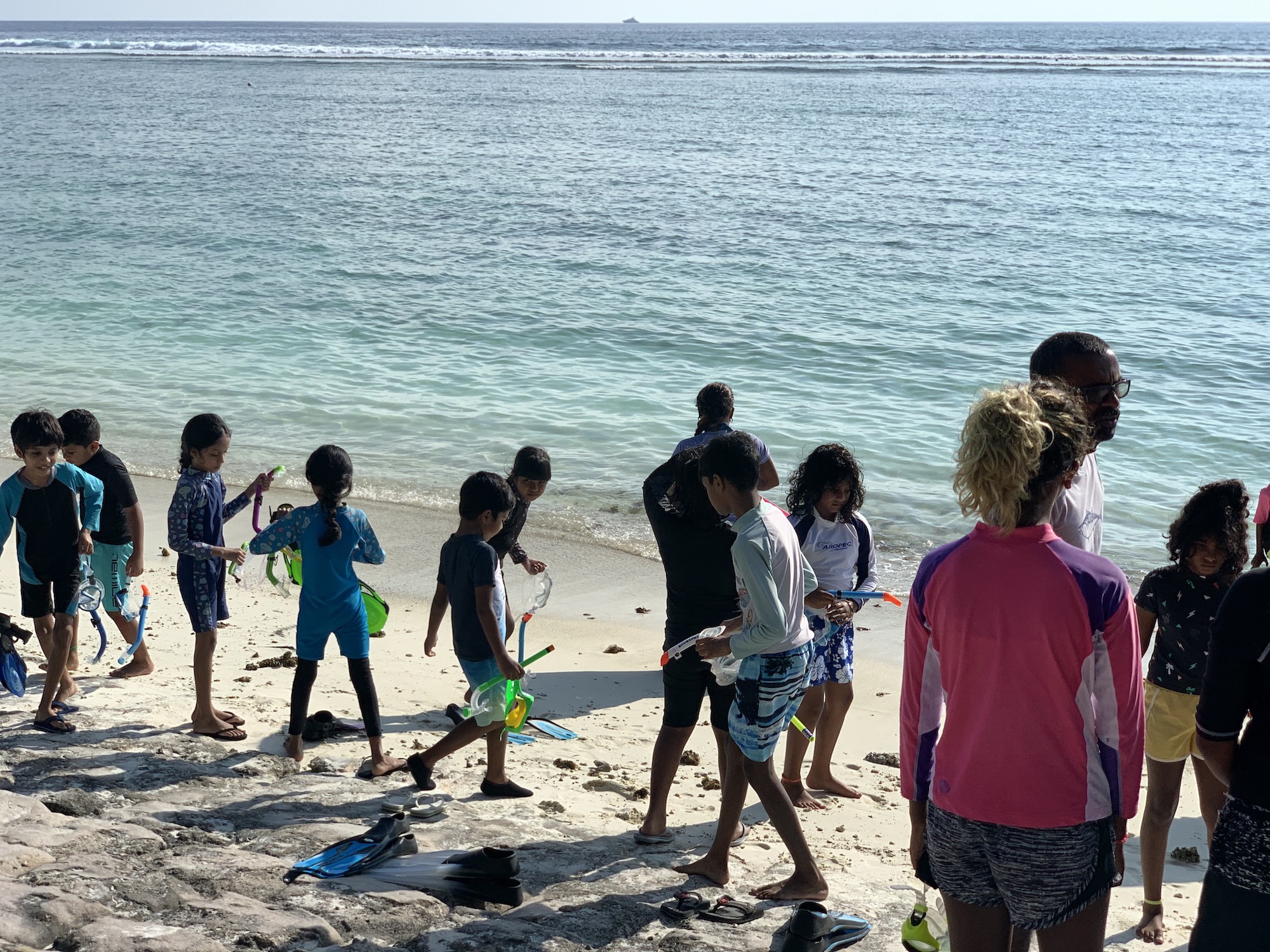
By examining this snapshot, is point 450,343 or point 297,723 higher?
point 450,343

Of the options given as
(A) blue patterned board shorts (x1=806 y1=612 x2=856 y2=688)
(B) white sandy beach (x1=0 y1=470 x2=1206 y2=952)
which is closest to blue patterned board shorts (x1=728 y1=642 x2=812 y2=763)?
(B) white sandy beach (x1=0 y1=470 x2=1206 y2=952)

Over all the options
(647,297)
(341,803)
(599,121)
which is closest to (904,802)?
(341,803)

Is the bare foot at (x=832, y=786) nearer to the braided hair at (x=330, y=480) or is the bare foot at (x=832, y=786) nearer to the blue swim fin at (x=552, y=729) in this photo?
the blue swim fin at (x=552, y=729)

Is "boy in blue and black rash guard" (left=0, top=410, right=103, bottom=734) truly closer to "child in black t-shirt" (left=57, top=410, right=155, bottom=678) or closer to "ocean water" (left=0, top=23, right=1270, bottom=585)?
"child in black t-shirt" (left=57, top=410, right=155, bottom=678)

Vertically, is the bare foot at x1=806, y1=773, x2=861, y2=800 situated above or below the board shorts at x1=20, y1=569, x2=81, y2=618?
below

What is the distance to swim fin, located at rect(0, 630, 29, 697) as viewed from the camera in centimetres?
534

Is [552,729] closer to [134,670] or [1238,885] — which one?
[134,670]

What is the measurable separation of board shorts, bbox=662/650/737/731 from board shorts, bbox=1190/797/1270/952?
210 centimetres

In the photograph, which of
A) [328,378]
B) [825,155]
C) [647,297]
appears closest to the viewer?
[328,378]

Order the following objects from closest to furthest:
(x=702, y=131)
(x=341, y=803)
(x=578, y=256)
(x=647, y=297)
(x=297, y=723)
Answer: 1. (x=341, y=803)
2. (x=297, y=723)
3. (x=647, y=297)
4. (x=578, y=256)
5. (x=702, y=131)

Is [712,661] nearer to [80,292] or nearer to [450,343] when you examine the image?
[450,343]

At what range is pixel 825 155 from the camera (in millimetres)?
37406

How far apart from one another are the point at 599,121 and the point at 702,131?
5.56 m

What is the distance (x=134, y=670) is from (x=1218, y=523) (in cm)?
544
